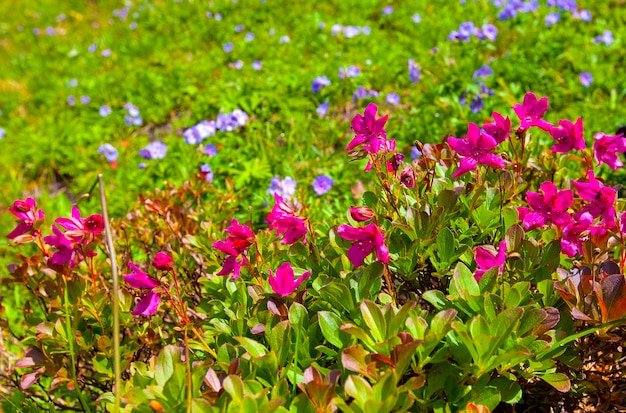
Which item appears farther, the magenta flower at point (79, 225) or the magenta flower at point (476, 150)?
the magenta flower at point (79, 225)

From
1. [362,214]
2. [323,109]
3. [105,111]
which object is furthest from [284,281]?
[105,111]

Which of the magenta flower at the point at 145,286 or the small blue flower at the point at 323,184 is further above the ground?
the magenta flower at the point at 145,286

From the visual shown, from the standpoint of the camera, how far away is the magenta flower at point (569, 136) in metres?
1.55

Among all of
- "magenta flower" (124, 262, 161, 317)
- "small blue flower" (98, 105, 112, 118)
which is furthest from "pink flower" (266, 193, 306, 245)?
"small blue flower" (98, 105, 112, 118)

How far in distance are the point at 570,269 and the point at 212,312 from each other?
1035mm

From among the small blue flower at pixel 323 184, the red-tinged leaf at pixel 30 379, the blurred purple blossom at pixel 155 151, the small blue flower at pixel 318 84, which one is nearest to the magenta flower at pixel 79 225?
the red-tinged leaf at pixel 30 379

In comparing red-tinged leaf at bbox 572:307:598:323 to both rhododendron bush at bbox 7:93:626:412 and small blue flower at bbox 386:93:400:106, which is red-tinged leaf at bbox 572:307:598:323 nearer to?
rhododendron bush at bbox 7:93:626:412

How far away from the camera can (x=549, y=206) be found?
140 centimetres

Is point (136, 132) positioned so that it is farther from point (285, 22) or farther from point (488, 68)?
point (488, 68)

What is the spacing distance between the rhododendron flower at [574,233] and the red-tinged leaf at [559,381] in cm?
32

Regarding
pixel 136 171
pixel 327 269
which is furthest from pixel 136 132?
pixel 327 269

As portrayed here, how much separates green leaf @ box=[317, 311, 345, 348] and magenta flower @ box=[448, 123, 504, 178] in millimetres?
530

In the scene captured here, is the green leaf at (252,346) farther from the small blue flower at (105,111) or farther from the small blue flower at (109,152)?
the small blue flower at (105,111)

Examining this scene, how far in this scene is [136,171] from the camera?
3623mm
